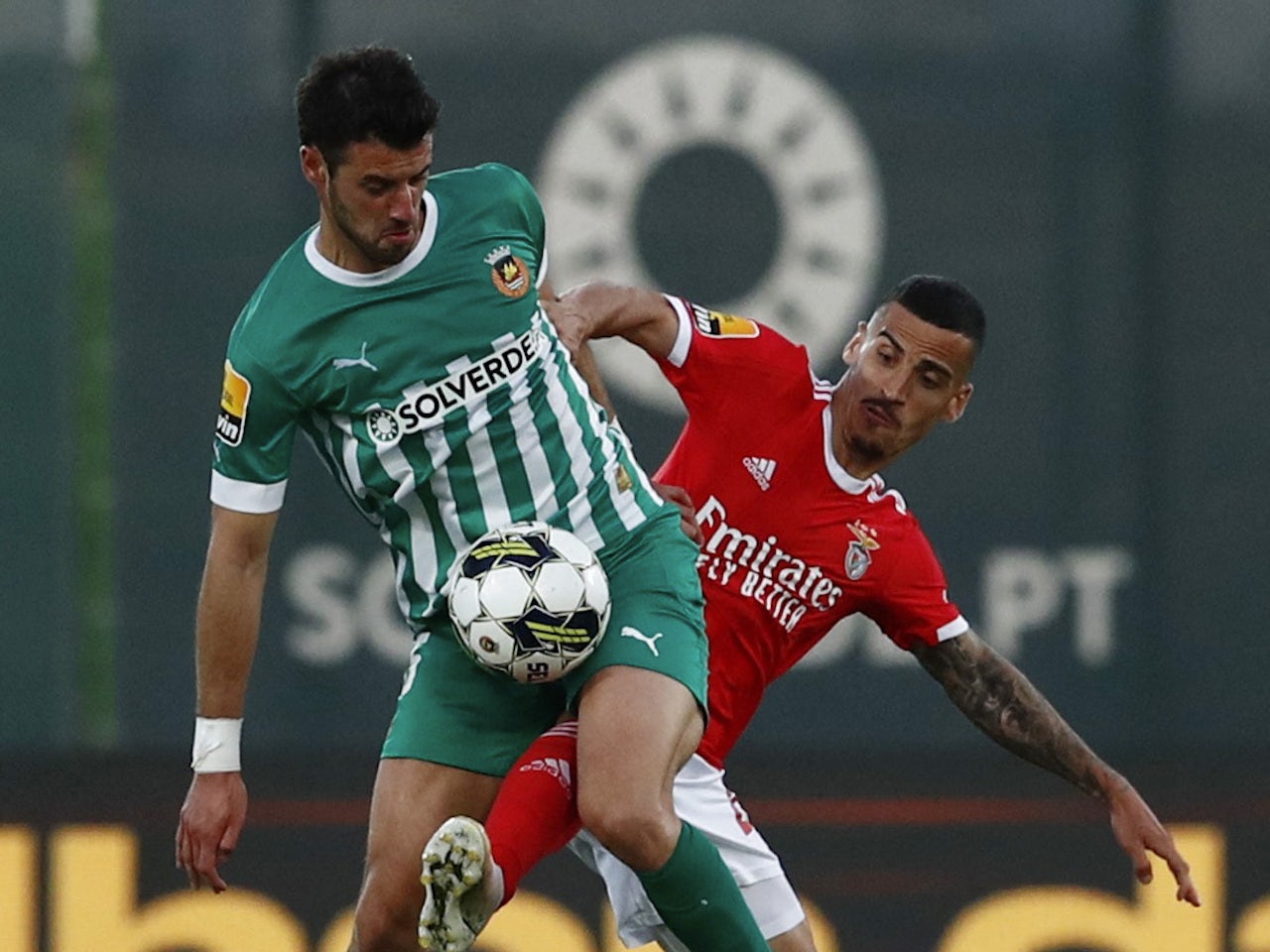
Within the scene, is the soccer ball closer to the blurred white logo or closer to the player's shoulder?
the player's shoulder

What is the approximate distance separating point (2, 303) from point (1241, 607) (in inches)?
157

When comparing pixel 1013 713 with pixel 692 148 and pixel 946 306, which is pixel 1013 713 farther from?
pixel 692 148

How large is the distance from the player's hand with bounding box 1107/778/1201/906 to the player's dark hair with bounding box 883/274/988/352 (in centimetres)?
105

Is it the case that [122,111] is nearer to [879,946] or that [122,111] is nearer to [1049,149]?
[1049,149]

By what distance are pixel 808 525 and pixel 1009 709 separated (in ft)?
2.07

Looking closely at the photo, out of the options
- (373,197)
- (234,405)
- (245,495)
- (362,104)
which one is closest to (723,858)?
(245,495)

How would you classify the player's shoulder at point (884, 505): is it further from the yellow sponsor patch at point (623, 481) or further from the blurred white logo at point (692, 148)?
the blurred white logo at point (692, 148)

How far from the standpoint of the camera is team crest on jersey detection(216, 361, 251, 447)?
563 centimetres

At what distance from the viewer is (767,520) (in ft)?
21.2

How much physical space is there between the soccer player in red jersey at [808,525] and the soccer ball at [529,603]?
79cm

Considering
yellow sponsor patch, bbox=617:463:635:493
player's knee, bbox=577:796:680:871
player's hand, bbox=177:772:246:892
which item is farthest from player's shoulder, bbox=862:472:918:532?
player's hand, bbox=177:772:246:892

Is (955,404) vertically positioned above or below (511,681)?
above

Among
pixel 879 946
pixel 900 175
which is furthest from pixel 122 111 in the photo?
pixel 879 946

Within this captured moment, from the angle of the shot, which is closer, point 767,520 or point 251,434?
point 251,434
